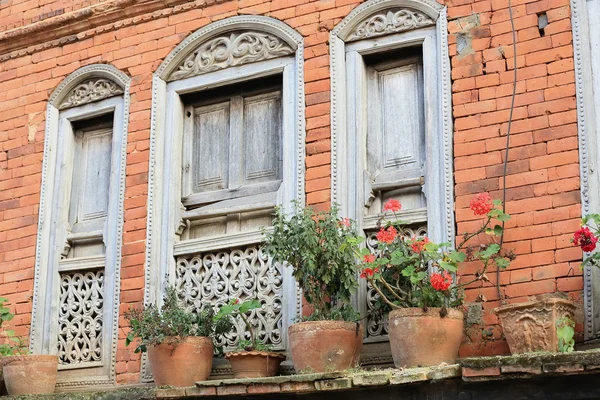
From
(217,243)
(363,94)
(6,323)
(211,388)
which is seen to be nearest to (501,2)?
(363,94)

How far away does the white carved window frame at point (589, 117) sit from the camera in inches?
297

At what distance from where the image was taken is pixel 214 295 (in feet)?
29.6

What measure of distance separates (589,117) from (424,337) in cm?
201

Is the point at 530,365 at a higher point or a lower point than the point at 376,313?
lower

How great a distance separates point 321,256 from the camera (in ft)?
26.2

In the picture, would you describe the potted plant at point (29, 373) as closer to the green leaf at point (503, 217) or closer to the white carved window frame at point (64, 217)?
the white carved window frame at point (64, 217)

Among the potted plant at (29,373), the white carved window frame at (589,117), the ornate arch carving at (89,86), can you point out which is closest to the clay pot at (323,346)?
the white carved window frame at (589,117)

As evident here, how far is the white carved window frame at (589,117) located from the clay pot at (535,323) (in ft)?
0.82

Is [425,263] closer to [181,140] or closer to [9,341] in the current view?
[181,140]

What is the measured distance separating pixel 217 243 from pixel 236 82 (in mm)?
1438

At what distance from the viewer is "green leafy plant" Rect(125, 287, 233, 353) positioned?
8.38m

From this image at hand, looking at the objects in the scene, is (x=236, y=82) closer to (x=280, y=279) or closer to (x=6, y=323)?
(x=280, y=279)

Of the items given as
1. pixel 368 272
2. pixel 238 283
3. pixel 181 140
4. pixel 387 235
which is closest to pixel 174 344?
pixel 238 283

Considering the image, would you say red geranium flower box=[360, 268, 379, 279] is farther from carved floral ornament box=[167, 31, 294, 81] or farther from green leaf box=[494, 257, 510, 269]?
carved floral ornament box=[167, 31, 294, 81]
